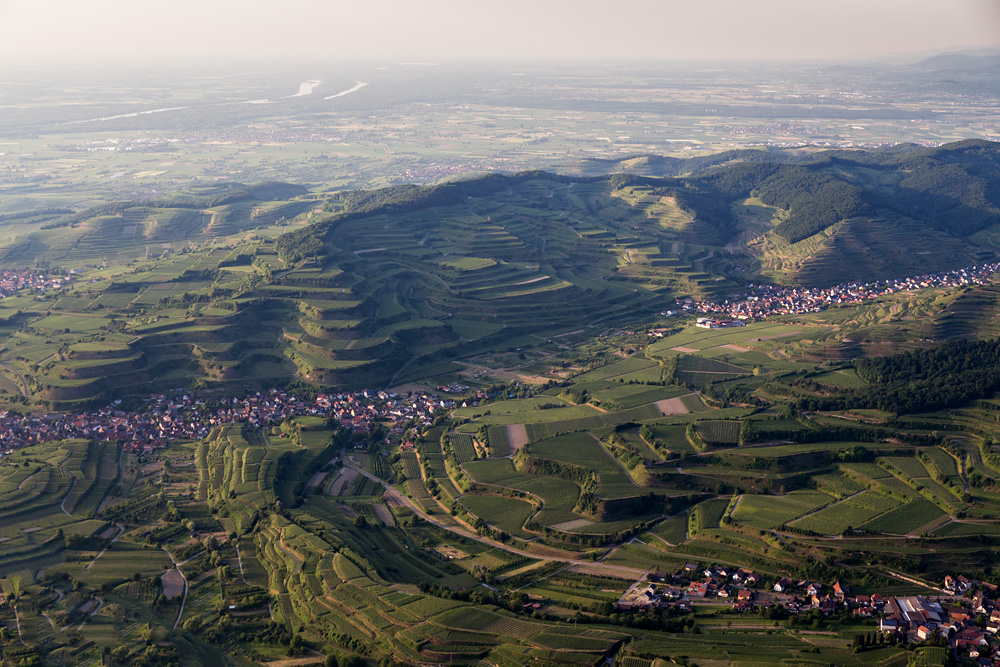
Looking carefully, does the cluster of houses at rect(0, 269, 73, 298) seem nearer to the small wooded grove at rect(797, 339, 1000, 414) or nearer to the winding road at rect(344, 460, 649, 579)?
the winding road at rect(344, 460, 649, 579)

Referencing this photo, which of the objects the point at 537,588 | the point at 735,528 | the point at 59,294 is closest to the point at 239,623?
the point at 537,588

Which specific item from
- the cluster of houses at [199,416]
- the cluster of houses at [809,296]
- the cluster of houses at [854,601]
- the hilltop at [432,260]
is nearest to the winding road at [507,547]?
the cluster of houses at [854,601]

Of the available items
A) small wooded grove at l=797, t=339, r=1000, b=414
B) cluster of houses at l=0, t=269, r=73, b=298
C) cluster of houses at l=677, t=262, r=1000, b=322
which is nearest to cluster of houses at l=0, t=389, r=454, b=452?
cluster of houses at l=0, t=269, r=73, b=298

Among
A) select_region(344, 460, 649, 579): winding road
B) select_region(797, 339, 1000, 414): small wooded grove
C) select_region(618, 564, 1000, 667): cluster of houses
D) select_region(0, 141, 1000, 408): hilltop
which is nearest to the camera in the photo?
select_region(618, 564, 1000, 667): cluster of houses

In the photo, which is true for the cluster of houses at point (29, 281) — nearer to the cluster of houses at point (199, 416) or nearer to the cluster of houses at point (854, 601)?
the cluster of houses at point (199, 416)

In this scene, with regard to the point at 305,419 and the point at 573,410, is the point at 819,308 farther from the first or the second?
the point at 305,419

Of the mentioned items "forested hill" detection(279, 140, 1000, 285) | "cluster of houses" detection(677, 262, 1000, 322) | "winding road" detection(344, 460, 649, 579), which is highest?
"forested hill" detection(279, 140, 1000, 285)
